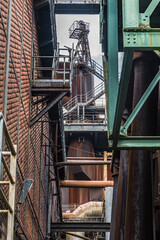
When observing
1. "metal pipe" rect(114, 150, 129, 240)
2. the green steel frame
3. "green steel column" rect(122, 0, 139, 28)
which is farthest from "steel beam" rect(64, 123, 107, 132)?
"green steel column" rect(122, 0, 139, 28)

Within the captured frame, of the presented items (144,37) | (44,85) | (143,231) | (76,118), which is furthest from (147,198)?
(76,118)

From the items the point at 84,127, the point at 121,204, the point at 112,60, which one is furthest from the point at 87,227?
the point at 84,127

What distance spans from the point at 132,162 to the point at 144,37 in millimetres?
4141

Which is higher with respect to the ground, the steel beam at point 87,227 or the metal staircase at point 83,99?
the metal staircase at point 83,99

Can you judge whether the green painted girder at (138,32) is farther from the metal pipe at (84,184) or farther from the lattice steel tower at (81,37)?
the lattice steel tower at (81,37)

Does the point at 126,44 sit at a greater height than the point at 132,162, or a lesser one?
greater

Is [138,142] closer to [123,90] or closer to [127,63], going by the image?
[123,90]

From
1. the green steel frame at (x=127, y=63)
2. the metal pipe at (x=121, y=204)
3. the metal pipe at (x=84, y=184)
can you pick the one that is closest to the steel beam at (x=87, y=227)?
the metal pipe at (x=84, y=184)

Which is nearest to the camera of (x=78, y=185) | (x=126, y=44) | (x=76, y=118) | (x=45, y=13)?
(x=126, y=44)

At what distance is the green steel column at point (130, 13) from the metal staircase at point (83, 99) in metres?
25.2

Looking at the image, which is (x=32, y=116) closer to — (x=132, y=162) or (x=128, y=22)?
(x=132, y=162)

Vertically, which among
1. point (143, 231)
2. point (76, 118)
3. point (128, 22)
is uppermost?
point (76, 118)

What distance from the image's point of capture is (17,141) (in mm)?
9320

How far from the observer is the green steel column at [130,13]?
4.65m
